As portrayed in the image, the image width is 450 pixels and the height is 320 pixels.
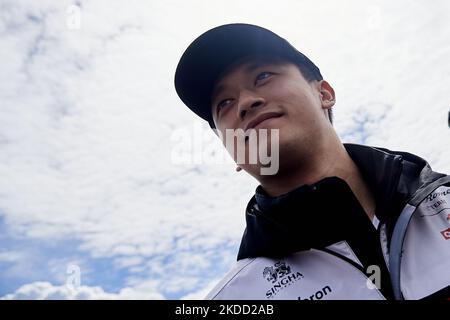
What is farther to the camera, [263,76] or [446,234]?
[263,76]

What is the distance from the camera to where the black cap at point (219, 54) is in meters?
2.65

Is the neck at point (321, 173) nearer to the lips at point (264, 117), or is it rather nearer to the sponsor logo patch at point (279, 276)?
the lips at point (264, 117)

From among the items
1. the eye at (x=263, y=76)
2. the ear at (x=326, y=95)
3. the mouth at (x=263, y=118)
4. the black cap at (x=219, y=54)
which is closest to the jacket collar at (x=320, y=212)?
the mouth at (x=263, y=118)

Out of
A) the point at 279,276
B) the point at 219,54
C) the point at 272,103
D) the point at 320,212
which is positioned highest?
the point at 219,54

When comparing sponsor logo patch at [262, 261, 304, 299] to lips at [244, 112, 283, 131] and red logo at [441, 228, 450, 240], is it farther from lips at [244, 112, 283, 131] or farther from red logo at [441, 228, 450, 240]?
lips at [244, 112, 283, 131]

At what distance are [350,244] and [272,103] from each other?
1.07 m

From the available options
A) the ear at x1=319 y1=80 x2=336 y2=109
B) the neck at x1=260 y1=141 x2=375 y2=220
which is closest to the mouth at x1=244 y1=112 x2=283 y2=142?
the neck at x1=260 y1=141 x2=375 y2=220

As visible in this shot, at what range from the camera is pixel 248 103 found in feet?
7.85

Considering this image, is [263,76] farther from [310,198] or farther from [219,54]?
[310,198]

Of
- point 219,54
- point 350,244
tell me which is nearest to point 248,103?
point 219,54

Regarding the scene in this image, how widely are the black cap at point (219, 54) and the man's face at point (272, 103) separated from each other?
0.09 meters

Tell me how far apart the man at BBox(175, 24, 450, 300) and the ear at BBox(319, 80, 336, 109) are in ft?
0.07

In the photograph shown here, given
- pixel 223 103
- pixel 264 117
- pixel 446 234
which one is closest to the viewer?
pixel 446 234
